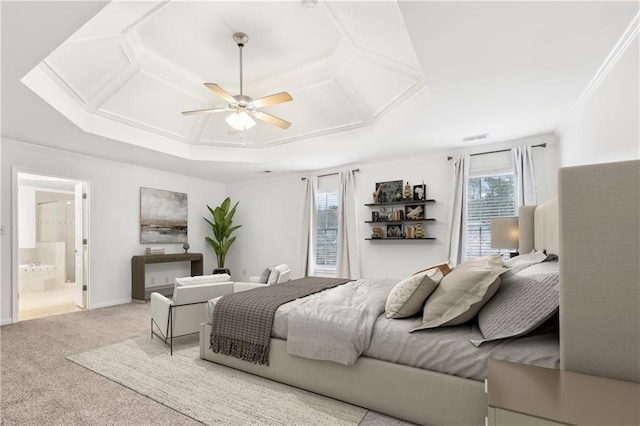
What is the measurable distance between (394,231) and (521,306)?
12.7ft

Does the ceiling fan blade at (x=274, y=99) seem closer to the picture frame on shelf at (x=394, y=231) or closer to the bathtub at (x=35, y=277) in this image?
the picture frame on shelf at (x=394, y=231)

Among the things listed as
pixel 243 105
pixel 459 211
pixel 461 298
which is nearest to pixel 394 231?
pixel 459 211

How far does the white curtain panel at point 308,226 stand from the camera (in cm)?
665

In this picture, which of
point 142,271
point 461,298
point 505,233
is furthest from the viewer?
point 142,271

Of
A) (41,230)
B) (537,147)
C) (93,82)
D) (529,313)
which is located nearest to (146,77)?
(93,82)

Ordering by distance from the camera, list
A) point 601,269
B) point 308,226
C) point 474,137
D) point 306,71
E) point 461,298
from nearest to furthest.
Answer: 1. point 601,269
2. point 461,298
3. point 306,71
4. point 474,137
5. point 308,226

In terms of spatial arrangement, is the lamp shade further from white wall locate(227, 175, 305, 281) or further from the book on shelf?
the book on shelf

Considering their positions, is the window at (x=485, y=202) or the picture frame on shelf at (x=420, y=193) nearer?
the window at (x=485, y=202)

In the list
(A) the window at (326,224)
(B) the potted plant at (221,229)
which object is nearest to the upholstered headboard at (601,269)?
(A) the window at (326,224)

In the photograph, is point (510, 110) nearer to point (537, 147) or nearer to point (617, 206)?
point (537, 147)

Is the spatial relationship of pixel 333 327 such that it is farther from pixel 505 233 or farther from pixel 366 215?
pixel 366 215

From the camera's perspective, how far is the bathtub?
720 centimetres

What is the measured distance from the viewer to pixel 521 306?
182 centimetres

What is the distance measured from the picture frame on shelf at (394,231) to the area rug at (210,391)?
3.61 metres
